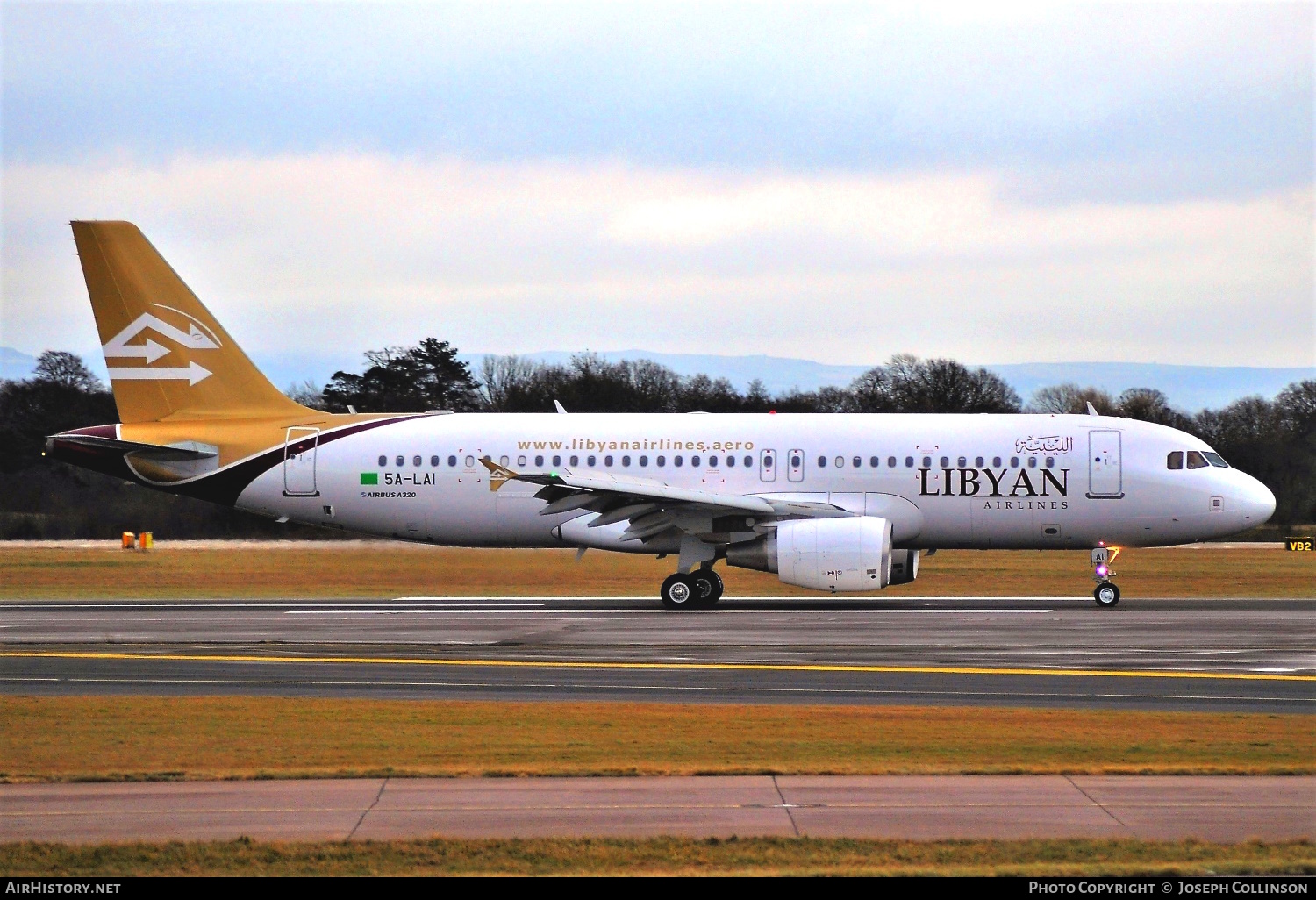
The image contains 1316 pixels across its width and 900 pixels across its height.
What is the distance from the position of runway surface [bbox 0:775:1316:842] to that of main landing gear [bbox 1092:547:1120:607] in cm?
1821

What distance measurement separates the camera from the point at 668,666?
65.8 ft

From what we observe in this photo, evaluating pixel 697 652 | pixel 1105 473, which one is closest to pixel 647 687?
pixel 697 652

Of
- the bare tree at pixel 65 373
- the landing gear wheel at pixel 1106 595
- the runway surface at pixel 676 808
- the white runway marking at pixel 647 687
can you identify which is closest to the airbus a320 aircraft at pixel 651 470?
the landing gear wheel at pixel 1106 595

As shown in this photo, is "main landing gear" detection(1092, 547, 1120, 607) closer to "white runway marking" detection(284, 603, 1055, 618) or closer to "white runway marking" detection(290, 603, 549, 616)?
"white runway marking" detection(284, 603, 1055, 618)

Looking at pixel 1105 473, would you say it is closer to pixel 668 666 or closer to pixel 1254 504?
pixel 1254 504

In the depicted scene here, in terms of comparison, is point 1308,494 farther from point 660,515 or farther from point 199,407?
point 199,407

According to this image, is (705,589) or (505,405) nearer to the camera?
A: (705,589)

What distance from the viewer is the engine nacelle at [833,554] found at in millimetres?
29172

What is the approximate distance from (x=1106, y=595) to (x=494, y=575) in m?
13.5

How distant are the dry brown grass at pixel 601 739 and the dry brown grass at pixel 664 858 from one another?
2.54 metres

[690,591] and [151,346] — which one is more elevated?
[151,346]

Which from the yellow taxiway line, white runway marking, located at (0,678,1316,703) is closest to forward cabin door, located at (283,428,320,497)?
the yellow taxiway line

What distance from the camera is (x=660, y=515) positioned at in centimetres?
3094
